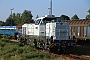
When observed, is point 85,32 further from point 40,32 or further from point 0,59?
point 0,59

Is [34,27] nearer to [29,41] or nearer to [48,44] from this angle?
[29,41]

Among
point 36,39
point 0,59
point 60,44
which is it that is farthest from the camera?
point 36,39

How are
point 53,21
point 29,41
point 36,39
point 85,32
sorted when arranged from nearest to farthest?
1. point 53,21
2. point 36,39
3. point 29,41
4. point 85,32

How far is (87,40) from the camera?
2384 cm

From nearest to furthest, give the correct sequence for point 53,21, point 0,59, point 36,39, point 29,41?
1. point 0,59
2. point 53,21
3. point 36,39
4. point 29,41

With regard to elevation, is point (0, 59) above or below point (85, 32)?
below

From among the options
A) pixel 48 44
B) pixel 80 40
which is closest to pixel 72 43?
pixel 48 44

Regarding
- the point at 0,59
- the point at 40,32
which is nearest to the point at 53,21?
the point at 40,32

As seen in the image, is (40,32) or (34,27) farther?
(34,27)

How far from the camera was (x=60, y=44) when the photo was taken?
1622cm

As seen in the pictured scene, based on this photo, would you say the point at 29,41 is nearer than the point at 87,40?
Yes

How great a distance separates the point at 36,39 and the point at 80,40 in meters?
8.00

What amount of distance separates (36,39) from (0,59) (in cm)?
694

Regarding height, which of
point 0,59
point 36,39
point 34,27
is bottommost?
point 0,59
